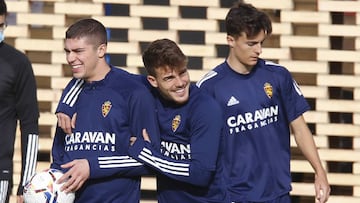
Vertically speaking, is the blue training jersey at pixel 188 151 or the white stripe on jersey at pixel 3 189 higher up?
the blue training jersey at pixel 188 151

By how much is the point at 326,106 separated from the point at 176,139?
113 inches

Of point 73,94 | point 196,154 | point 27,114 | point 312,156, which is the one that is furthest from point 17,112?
point 312,156

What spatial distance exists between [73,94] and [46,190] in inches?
22.6

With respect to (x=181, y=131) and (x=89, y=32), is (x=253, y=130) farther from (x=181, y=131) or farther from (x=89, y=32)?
(x=89, y=32)

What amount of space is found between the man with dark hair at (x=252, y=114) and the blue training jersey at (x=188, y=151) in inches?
9.0

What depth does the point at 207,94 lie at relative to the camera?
531cm

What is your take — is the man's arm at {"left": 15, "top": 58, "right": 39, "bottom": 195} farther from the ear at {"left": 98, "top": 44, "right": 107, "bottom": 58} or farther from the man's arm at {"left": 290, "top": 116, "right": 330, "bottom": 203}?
the man's arm at {"left": 290, "top": 116, "right": 330, "bottom": 203}

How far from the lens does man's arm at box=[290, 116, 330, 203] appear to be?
19.0 feet

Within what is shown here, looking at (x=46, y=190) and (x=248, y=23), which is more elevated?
(x=248, y=23)

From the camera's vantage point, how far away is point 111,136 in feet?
17.1

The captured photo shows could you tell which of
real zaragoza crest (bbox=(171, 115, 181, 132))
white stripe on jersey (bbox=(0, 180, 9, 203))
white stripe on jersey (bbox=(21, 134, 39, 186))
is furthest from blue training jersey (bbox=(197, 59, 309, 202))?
white stripe on jersey (bbox=(0, 180, 9, 203))

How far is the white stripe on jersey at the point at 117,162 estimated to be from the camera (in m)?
5.18

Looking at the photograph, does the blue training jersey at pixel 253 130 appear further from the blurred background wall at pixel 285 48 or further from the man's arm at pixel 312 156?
the blurred background wall at pixel 285 48

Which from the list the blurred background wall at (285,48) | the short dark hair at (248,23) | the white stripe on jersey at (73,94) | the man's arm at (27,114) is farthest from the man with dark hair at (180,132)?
the blurred background wall at (285,48)
